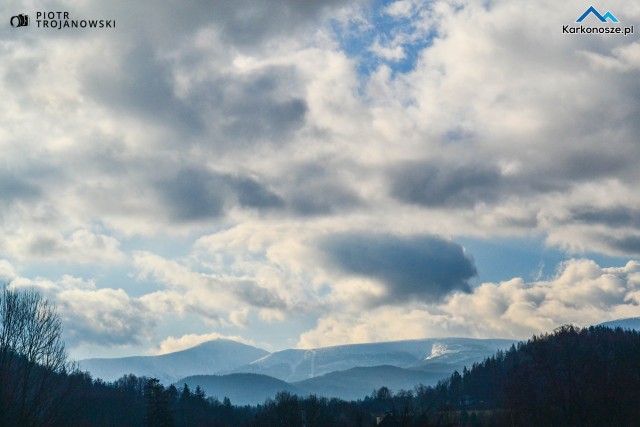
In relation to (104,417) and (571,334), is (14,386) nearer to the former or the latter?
(571,334)

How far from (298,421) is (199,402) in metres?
64.0


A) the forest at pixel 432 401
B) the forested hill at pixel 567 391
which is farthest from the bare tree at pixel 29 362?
the forested hill at pixel 567 391

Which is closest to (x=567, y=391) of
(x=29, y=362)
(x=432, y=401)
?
(x=432, y=401)

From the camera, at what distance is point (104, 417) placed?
493 feet

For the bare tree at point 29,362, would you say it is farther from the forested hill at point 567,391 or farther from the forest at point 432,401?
the forested hill at point 567,391

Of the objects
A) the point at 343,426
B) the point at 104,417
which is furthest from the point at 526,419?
the point at 104,417

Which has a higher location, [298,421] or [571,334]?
[571,334]

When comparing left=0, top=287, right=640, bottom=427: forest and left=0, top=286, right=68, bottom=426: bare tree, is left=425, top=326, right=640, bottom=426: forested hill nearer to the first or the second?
left=0, top=287, right=640, bottom=427: forest

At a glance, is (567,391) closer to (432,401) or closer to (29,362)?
(432,401)

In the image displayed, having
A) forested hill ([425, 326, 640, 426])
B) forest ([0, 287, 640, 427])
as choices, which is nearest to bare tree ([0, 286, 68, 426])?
forest ([0, 287, 640, 427])

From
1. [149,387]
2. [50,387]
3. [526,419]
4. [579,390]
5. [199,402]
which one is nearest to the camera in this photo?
[50,387]

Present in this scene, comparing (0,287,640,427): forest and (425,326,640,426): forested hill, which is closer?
(0,287,640,427): forest

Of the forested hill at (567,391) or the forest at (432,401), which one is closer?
the forest at (432,401)

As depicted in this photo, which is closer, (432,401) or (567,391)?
(567,391)
